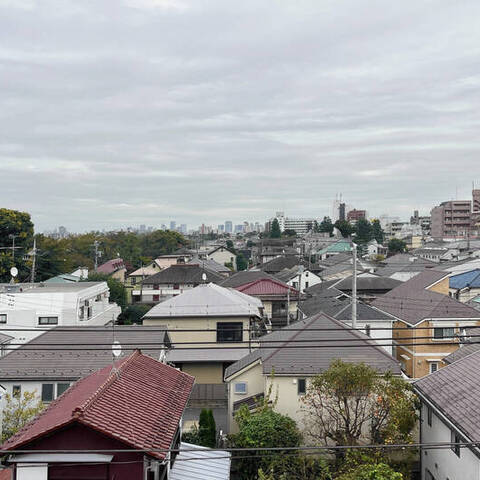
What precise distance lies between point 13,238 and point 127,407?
131ft

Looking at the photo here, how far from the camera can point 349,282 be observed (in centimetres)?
4272

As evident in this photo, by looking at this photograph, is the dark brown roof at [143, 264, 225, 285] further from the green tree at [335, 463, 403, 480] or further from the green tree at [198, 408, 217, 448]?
the green tree at [335, 463, 403, 480]

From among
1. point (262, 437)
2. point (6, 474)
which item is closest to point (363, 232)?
point (262, 437)

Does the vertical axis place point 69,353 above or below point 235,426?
above

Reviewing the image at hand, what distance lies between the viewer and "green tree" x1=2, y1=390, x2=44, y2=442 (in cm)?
1547

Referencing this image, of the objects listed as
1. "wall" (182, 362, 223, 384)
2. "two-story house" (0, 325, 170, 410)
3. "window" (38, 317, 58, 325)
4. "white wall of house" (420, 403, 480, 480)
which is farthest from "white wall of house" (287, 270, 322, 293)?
"white wall of house" (420, 403, 480, 480)

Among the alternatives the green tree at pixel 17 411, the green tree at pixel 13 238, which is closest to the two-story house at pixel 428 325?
the green tree at pixel 17 411

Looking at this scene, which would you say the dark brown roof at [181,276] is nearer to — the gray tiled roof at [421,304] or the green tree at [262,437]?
the gray tiled roof at [421,304]

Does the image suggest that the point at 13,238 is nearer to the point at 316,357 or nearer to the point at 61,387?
the point at 61,387

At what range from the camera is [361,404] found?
14.4 metres

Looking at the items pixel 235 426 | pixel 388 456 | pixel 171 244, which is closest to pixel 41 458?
pixel 388 456

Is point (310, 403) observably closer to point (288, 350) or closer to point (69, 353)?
point (288, 350)

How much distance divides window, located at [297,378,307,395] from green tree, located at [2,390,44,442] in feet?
25.6

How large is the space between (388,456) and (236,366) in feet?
23.5
